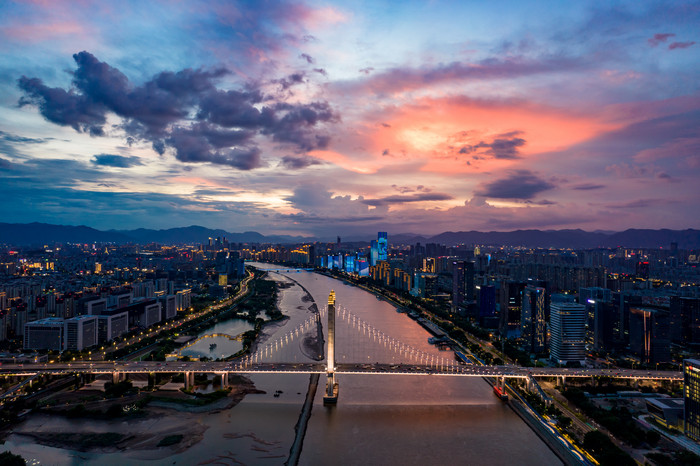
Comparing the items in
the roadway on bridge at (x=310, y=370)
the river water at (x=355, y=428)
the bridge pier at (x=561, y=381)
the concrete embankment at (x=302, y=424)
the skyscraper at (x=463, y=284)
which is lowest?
the river water at (x=355, y=428)

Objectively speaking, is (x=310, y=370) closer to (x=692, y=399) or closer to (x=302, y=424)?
(x=302, y=424)

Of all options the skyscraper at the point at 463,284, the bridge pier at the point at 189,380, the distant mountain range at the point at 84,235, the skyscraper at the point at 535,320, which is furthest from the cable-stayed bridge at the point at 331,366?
the distant mountain range at the point at 84,235

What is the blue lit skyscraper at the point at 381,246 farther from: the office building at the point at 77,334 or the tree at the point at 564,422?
the tree at the point at 564,422

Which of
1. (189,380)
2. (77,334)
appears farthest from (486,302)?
(77,334)

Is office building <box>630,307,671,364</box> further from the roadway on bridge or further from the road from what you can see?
the road

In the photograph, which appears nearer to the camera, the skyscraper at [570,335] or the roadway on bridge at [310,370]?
the roadway on bridge at [310,370]

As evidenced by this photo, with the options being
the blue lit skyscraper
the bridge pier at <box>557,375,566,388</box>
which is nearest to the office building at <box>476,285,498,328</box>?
the bridge pier at <box>557,375,566,388</box>
